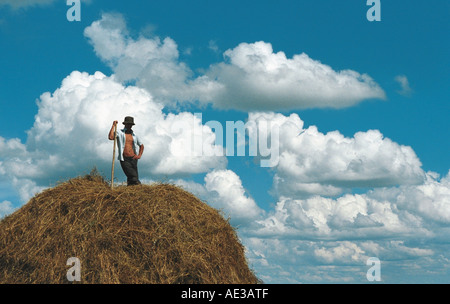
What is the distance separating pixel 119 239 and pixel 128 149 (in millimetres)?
3432

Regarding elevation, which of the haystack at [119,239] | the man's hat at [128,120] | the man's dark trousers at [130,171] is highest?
the man's hat at [128,120]

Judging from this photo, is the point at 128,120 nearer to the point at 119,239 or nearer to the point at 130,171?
the point at 130,171

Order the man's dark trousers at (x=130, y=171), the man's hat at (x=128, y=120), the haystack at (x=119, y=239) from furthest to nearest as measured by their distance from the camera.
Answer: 1. the man's hat at (x=128, y=120)
2. the man's dark trousers at (x=130, y=171)
3. the haystack at (x=119, y=239)

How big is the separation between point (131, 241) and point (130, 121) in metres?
4.19

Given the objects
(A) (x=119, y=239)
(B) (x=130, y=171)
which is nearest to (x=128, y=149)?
(B) (x=130, y=171)

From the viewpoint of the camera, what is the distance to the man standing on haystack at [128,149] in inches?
531

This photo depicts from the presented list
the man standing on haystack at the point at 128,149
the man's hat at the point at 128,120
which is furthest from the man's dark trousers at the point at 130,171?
the man's hat at the point at 128,120

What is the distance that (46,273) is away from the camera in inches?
418

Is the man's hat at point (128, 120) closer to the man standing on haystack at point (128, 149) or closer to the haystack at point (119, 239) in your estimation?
the man standing on haystack at point (128, 149)

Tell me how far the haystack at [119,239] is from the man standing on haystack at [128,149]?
39.1 inches

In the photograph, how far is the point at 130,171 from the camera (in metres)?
13.5
